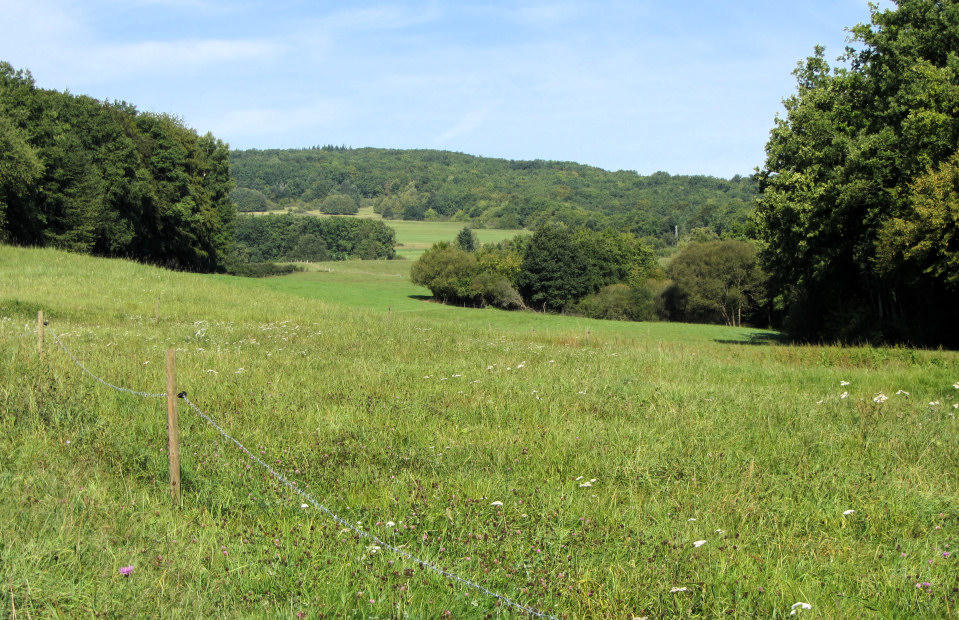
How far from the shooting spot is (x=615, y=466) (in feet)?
24.2

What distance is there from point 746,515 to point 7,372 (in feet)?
34.1

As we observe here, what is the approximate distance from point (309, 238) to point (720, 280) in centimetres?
8432

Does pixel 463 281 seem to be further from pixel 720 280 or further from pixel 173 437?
pixel 173 437

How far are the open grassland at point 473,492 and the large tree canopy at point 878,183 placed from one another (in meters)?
14.6

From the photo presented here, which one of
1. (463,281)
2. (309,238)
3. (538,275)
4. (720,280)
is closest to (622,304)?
(538,275)

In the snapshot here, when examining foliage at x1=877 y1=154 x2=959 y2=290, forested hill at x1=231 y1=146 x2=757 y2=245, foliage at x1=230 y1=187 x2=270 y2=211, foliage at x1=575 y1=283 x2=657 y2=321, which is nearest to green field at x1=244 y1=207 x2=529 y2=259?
forested hill at x1=231 y1=146 x2=757 y2=245

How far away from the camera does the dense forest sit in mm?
47344

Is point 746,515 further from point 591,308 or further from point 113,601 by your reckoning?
point 591,308

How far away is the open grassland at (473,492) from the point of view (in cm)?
462

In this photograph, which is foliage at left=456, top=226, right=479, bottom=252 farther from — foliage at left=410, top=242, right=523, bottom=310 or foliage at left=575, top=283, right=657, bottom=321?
foliage at left=575, top=283, right=657, bottom=321

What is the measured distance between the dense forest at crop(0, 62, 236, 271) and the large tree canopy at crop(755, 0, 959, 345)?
44177 mm

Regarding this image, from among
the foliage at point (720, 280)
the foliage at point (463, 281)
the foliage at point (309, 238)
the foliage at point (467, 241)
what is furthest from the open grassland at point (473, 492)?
the foliage at point (309, 238)

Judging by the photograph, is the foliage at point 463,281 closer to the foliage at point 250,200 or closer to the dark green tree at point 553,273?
the dark green tree at point 553,273

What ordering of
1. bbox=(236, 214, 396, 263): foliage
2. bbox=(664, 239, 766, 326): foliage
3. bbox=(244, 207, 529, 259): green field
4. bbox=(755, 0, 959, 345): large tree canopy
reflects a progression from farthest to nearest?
1. bbox=(244, 207, 529, 259): green field
2. bbox=(236, 214, 396, 263): foliage
3. bbox=(664, 239, 766, 326): foliage
4. bbox=(755, 0, 959, 345): large tree canopy
